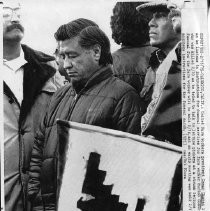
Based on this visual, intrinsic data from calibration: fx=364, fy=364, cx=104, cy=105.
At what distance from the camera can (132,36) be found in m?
0.90

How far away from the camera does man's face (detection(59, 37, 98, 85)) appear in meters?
0.88

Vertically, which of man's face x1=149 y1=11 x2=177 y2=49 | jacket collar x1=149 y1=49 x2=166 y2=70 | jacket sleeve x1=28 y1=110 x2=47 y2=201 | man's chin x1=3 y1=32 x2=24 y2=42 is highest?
man's face x1=149 y1=11 x2=177 y2=49

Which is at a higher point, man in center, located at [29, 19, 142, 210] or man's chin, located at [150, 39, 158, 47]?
man's chin, located at [150, 39, 158, 47]

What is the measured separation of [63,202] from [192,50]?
1.61ft

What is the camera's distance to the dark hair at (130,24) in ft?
2.95

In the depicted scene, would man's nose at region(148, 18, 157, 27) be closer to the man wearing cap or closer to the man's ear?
the man wearing cap

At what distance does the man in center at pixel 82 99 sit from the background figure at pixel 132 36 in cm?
4

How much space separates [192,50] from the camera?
35.7 inches

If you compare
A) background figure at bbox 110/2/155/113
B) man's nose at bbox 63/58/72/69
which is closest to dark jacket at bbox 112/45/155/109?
background figure at bbox 110/2/155/113

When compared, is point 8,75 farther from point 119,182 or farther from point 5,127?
point 119,182

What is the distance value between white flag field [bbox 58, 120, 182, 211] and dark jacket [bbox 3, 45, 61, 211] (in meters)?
0.08

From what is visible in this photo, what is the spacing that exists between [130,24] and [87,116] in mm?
252

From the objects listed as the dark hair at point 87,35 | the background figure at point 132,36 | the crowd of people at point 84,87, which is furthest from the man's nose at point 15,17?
the background figure at point 132,36

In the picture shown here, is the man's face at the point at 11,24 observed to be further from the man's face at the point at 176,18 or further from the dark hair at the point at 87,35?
the man's face at the point at 176,18
